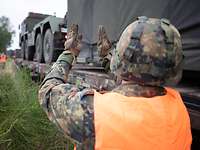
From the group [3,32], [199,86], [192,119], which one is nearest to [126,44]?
[192,119]

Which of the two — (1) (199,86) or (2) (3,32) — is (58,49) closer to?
(1) (199,86)

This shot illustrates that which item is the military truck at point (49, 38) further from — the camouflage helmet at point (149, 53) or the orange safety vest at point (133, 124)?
the orange safety vest at point (133, 124)

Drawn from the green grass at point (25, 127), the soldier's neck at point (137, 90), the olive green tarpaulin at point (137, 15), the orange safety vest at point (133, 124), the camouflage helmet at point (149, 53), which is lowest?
the green grass at point (25, 127)

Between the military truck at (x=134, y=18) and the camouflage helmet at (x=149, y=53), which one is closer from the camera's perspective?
the camouflage helmet at (x=149, y=53)

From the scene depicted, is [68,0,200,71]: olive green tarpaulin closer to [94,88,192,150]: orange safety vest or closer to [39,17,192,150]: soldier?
[39,17,192,150]: soldier

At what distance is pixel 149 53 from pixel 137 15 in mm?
2042

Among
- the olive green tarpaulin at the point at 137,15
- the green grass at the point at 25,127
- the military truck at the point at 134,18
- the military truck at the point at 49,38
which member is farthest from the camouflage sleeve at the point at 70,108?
the military truck at the point at 49,38

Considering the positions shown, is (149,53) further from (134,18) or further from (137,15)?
(134,18)

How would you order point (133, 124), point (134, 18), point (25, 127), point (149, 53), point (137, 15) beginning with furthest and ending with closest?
1. point (25, 127)
2. point (134, 18)
3. point (137, 15)
4. point (149, 53)
5. point (133, 124)

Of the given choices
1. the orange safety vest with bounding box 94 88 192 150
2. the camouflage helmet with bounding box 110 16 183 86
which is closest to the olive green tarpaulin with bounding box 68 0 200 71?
the camouflage helmet with bounding box 110 16 183 86

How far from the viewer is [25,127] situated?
481 cm

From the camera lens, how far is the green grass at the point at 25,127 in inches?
180

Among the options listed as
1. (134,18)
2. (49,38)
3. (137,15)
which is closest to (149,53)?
(137,15)

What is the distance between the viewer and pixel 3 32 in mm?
54688
